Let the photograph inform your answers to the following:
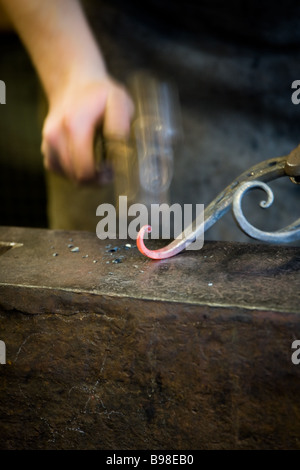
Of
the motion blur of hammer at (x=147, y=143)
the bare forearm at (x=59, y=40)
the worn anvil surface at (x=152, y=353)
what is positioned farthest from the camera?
the bare forearm at (x=59, y=40)

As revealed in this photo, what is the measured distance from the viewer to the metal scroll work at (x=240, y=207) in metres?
0.84

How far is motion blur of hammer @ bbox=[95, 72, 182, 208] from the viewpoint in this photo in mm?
1029

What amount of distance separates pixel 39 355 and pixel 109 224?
0.69 meters

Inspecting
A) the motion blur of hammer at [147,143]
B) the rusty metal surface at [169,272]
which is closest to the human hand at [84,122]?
the motion blur of hammer at [147,143]

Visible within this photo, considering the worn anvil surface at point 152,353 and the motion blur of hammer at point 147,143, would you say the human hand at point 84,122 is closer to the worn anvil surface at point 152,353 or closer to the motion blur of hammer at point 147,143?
the motion blur of hammer at point 147,143

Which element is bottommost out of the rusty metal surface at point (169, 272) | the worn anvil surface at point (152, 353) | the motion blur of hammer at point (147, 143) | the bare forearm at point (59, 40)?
the worn anvil surface at point (152, 353)

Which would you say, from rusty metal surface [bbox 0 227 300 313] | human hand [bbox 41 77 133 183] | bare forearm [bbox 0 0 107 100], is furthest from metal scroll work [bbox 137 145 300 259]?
bare forearm [bbox 0 0 107 100]

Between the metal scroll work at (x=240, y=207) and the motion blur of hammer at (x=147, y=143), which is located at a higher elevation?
the motion blur of hammer at (x=147, y=143)

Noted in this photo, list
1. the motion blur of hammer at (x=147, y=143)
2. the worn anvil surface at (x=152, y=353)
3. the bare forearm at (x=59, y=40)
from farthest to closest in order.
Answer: the bare forearm at (x=59, y=40) → the motion blur of hammer at (x=147, y=143) → the worn anvil surface at (x=152, y=353)

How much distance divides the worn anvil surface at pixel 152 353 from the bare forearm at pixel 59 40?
0.55 m

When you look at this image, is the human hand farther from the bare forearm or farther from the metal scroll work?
the metal scroll work

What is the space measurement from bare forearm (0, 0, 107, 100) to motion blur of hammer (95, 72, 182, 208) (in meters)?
0.22

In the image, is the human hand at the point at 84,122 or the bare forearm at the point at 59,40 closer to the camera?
the human hand at the point at 84,122

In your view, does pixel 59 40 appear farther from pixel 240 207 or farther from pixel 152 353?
pixel 152 353
